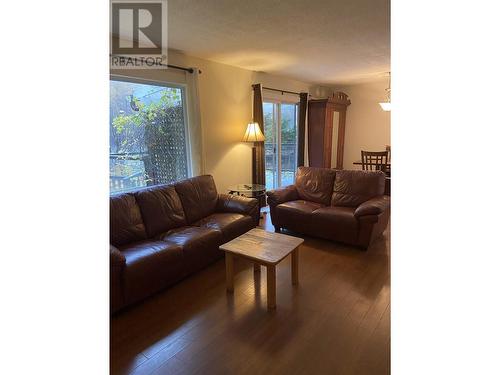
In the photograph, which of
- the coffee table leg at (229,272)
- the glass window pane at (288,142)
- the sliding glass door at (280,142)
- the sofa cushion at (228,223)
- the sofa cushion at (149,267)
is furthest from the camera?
the glass window pane at (288,142)

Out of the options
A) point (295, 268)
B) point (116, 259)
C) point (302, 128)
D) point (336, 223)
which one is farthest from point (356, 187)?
point (116, 259)

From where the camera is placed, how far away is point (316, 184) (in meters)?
4.12

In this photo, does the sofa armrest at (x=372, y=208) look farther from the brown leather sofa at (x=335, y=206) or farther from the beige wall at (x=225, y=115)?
the beige wall at (x=225, y=115)

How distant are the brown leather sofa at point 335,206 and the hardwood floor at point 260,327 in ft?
1.75

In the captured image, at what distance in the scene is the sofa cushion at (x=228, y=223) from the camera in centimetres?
307

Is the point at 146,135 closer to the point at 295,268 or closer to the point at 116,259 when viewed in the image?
the point at 116,259

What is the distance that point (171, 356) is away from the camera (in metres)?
1.78

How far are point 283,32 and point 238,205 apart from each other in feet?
6.32

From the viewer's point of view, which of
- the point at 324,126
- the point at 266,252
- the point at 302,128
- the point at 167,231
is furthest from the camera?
the point at 324,126

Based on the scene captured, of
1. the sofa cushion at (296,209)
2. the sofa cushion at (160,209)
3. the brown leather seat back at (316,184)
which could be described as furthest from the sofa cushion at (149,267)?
the brown leather seat back at (316,184)

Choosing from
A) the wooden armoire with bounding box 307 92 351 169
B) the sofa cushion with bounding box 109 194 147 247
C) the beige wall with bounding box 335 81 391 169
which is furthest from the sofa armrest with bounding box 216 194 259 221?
the beige wall with bounding box 335 81 391 169
